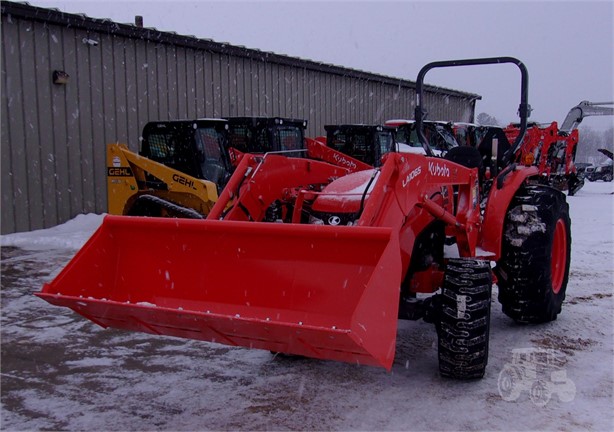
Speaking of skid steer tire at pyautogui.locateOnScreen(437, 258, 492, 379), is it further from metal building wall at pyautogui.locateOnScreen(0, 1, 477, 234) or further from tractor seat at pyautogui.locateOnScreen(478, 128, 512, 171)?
metal building wall at pyautogui.locateOnScreen(0, 1, 477, 234)

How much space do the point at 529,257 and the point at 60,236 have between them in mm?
8624

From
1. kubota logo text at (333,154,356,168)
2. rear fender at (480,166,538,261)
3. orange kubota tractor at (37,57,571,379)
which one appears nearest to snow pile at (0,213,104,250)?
kubota logo text at (333,154,356,168)

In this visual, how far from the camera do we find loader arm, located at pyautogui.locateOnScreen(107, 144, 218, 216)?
9422mm

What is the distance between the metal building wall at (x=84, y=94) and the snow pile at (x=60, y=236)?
0.78 feet

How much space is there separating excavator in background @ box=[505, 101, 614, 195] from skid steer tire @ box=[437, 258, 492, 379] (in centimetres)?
1376

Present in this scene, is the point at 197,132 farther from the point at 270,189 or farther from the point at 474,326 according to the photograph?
the point at 474,326

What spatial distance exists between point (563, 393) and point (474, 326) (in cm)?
69

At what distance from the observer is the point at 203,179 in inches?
393

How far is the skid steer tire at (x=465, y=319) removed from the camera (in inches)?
152

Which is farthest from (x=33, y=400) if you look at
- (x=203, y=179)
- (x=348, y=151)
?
(x=348, y=151)

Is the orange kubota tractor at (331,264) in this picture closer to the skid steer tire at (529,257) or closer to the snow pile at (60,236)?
the skid steer tire at (529,257)

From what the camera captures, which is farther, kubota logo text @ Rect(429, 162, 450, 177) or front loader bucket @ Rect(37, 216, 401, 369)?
kubota logo text @ Rect(429, 162, 450, 177)

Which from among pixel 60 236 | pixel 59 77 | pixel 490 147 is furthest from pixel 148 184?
pixel 490 147

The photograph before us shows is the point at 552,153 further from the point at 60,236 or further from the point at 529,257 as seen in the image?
the point at 529,257
